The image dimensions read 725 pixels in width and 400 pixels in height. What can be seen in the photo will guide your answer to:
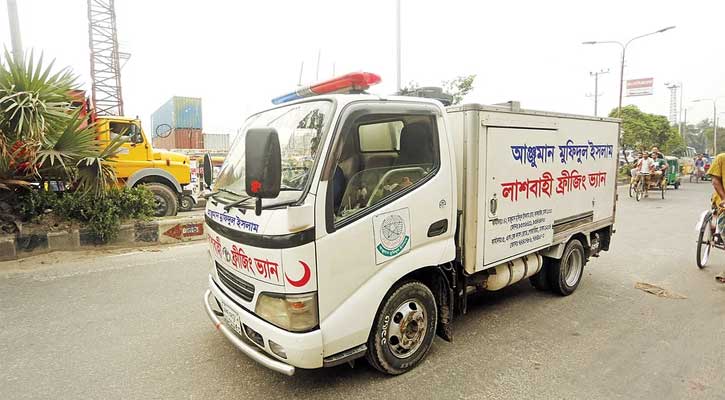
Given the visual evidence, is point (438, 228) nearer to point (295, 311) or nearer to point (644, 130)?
point (295, 311)

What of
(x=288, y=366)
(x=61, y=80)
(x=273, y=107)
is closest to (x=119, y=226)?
(x=61, y=80)

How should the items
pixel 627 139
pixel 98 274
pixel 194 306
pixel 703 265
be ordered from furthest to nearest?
pixel 627 139, pixel 703 265, pixel 98 274, pixel 194 306

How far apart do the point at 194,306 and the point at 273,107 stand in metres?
2.40

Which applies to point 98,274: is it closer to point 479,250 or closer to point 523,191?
point 479,250

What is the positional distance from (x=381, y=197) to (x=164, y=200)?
8.16 meters

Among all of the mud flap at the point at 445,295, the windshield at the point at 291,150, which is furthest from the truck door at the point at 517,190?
the windshield at the point at 291,150

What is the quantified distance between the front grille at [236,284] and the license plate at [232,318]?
0.13m

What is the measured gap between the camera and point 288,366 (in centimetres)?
249

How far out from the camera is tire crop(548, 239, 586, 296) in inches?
183

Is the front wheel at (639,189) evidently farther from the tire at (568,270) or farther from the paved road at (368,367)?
the tire at (568,270)

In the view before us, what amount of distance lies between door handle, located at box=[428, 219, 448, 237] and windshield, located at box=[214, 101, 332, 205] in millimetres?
1094

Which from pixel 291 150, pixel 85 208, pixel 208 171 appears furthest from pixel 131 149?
pixel 291 150

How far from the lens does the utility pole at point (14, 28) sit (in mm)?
7363

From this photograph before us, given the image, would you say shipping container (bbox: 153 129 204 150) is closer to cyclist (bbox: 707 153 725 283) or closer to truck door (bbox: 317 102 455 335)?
truck door (bbox: 317 102 455 335)
